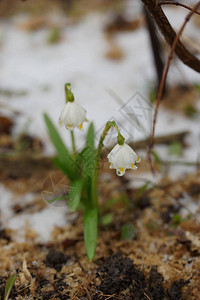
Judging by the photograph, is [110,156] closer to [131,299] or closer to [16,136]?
[131,299]

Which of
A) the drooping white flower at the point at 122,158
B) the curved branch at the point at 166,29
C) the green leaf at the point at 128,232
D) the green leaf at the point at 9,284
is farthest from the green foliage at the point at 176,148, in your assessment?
the green leaf at the point at 9,284

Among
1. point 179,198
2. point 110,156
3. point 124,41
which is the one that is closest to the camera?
point 110,156

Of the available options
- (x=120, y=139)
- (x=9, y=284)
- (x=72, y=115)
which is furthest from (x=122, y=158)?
(x=9, y=284)

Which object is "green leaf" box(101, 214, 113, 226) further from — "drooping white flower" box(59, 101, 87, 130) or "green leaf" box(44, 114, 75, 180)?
"drooping white flower" box(59, 101, 87, 130)

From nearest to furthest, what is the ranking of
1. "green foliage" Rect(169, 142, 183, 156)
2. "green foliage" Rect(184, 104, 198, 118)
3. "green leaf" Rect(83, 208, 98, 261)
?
"green leaf" Rect(83, 208, 98, 261) → "green foliage" Rect(169, 142, 183, 156) → "green foliage" Rect(184, 104, 198, 118)

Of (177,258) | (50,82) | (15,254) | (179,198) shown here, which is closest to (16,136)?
(50,82)

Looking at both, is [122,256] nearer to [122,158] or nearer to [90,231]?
[90,231]

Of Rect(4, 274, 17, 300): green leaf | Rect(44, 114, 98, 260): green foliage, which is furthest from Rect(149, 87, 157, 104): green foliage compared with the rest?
Rect(4, 274, 17, 300): green leaf
